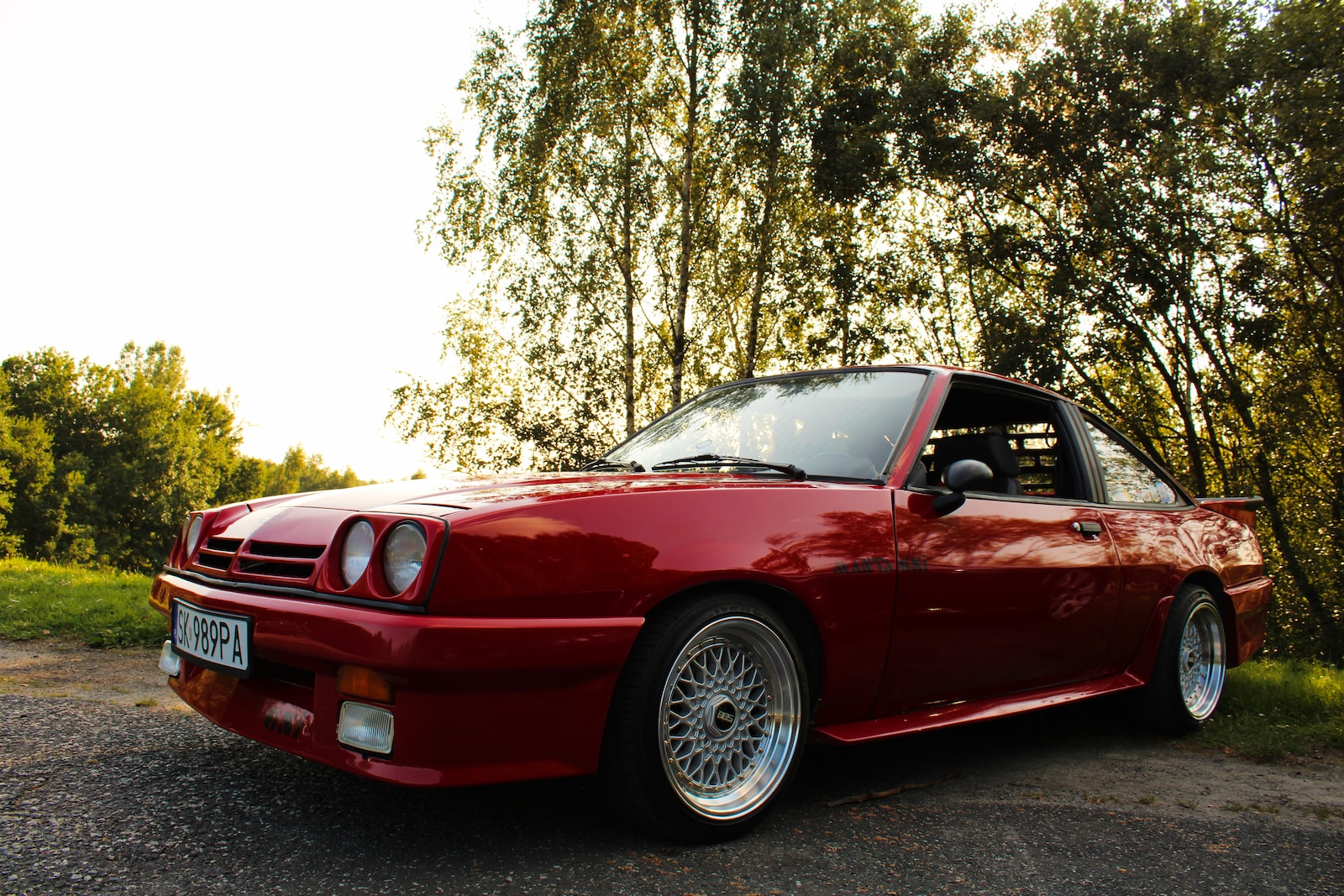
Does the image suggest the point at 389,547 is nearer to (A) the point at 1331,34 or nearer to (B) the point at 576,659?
(B) the point at 576,659

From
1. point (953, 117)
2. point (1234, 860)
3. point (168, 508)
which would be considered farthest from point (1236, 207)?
point (168, 508)

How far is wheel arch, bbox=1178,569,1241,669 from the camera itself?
4.31 metres

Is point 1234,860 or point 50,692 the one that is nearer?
point 1234,860

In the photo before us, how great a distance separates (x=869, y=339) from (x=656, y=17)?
7.75m

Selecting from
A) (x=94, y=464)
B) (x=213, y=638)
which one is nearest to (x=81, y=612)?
(x=213, y=638)

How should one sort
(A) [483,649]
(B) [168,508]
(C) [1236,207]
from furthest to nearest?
(B) [168,508]
(C) [1236,207]
(A) [483,649]

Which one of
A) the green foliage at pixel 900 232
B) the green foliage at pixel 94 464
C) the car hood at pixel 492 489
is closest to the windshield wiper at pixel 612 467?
the car hood at pixel 492 489

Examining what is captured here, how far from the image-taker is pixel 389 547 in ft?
7.23

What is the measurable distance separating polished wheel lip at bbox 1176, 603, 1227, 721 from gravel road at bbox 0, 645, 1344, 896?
2.18 feet

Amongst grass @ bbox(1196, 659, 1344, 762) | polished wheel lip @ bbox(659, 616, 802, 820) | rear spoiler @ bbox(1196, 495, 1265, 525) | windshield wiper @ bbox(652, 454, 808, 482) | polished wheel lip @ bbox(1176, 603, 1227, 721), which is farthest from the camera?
rear spoiler @ bbox(1196, 495, 1265, 525)

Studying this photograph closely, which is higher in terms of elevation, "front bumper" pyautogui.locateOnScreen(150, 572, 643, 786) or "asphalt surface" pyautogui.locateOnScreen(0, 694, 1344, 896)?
"front bumper" pyautogui.locateOnScreen(150, 572, 643, 786)

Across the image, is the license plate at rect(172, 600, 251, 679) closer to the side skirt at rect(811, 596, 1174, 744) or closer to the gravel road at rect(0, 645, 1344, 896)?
the gravel road at rect(0, 645, 1344, 896)

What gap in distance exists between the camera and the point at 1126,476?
13.6ft

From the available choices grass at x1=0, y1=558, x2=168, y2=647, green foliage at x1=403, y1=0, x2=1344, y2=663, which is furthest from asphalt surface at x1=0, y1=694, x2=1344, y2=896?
green foliage at x1=403, y1=0, x2=1344, y2=663
